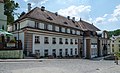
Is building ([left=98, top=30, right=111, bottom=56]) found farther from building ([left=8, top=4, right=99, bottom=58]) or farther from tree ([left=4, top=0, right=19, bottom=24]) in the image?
tree ([left=4, top=0, right=19, bottom=24])

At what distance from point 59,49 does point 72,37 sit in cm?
727

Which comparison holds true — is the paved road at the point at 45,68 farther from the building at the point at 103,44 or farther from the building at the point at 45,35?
the building at the point at 103,44

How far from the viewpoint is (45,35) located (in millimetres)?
40062

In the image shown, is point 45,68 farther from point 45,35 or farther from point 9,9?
point 9,9

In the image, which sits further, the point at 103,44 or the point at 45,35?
the point at 103,44

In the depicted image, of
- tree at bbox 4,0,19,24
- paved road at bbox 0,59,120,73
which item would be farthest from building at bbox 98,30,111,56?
paved road at bbox 0,59,120,73

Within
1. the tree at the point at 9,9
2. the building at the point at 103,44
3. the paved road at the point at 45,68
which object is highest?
the tree at the point at 9,9

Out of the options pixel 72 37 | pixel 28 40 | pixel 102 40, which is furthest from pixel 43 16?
pixel 102 40

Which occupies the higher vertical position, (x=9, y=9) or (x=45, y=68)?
(x=9, y=9)

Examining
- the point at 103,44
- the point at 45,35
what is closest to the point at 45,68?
the point at 45,35

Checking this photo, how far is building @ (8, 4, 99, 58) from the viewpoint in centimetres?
3662

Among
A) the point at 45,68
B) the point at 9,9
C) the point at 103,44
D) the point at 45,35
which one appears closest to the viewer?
the point at 45,68

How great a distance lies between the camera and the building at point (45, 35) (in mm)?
36625

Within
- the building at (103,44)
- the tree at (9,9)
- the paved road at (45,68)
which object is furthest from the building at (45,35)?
the building at (103,44)
